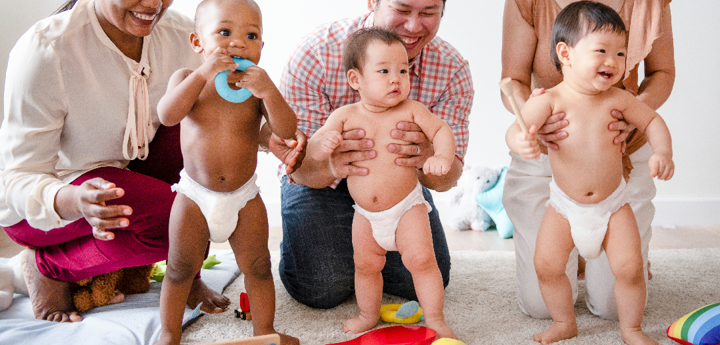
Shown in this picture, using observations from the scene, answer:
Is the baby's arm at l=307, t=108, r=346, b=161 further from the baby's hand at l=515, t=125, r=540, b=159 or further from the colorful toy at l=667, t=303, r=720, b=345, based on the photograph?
the colorful toy at l=667, t=303, r=720, b=345

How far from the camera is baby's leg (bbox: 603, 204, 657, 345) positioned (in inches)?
51.1

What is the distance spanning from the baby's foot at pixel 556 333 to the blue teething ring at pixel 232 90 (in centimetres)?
91

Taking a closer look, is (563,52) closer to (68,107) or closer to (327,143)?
(327,143)

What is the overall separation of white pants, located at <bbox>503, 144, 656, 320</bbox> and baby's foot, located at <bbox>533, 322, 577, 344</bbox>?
0.14m

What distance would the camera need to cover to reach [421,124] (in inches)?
54.1

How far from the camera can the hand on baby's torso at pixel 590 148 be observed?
1.28 metres

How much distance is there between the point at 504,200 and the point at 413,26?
65cm

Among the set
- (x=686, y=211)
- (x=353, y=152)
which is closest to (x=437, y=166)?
(x=353, y=152)

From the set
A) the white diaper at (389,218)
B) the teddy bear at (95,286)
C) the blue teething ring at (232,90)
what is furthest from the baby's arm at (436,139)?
the teddy bear at (95,286)

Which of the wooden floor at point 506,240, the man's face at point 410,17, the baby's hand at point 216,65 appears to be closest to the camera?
the baby's hand at point 216,65

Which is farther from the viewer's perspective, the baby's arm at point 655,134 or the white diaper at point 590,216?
the white diaper at point 590,216

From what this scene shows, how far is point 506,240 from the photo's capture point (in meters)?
2.55

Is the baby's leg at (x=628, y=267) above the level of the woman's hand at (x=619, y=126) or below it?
below

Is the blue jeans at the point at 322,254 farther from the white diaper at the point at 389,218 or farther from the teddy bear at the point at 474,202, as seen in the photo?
the teddy bear at the point at 474,202
